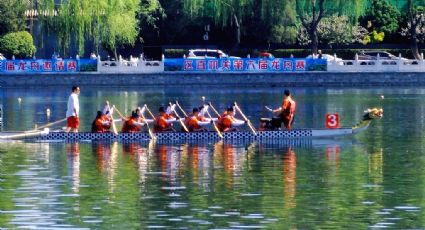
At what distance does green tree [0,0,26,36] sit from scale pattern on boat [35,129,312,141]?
41.9 meters

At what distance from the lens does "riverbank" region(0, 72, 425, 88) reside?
250ft

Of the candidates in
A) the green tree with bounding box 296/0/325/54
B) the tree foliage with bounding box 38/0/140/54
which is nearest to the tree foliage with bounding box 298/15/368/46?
the green tree with bounding box 296/0/325/54

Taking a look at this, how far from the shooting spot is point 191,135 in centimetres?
4125

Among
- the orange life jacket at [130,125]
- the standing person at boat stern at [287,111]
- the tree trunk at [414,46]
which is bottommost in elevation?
the orange life jacket at [130,125]

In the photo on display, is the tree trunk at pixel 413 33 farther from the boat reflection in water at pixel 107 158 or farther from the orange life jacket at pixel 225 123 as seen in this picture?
the boat reflection in water at pixel 107 158

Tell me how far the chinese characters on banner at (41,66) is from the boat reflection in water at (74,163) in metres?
35.9

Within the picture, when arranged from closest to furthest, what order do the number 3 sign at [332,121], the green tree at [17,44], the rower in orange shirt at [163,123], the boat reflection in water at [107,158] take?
the boat reflection in water at [107,158] < the number 3 sign at [332,121] < the rower in orange shirt at [163,123] < the green tree at [17,44]

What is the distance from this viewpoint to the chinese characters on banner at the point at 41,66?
7588cm

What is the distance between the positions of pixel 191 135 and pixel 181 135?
302mm

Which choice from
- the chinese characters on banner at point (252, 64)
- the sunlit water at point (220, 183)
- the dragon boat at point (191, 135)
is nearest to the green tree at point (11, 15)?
the chinese characters on banner at point (252, 64)

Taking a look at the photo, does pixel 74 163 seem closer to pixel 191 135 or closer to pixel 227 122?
pixel 191 135

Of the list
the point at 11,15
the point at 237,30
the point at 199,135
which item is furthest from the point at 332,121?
the point at 11,15

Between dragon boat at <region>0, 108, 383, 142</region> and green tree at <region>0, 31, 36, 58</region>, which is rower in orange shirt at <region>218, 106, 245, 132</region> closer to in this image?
dragon boat at <region>0, 108, 383, 142</region>

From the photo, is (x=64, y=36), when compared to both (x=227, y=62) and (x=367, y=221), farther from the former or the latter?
(x=367, y=221)
